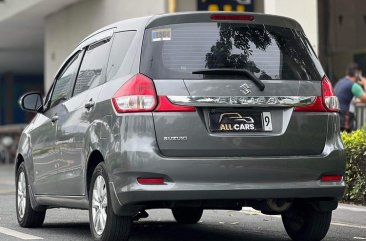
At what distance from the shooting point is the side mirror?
361 inches

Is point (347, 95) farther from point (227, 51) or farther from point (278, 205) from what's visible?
point (227, 51)

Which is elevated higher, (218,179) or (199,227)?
(218,179)

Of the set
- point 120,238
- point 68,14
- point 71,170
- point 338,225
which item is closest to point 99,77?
point 71,170

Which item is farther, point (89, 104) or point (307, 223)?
point (307, 223)

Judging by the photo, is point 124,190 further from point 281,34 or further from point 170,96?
point 281,34

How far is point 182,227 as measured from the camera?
9.19 m

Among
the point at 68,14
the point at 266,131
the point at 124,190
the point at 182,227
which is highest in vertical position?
the point at 68,14

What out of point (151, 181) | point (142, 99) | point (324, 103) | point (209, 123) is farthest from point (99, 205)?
point (324, 103)

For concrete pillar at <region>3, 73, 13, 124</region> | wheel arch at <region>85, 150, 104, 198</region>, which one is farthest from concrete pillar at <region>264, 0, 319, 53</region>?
concrete pillar at <region>3, 73, 13, 124</region>

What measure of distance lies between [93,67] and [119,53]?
2.06 ft

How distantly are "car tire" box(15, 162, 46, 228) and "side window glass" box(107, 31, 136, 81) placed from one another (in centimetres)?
229

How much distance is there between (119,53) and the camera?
291 inches

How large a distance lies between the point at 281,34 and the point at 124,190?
68.9 inches

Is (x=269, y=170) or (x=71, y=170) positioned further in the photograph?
(x=71, y=170)
